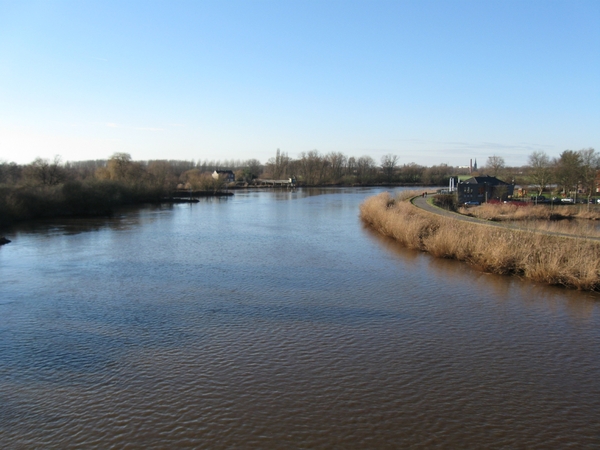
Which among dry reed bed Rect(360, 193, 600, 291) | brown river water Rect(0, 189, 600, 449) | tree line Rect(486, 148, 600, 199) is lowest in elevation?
brown river water Rect(0, 189, 600, 449)

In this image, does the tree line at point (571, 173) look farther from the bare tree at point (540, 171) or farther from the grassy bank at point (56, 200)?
the grassy bank at point (56, 200)

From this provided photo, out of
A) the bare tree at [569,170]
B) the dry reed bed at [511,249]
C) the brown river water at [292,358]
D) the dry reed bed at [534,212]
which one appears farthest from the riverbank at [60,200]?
the bare tree at [569,170]

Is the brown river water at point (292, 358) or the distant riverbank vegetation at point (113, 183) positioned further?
the distant riverbank vegetation at point (113, 183)

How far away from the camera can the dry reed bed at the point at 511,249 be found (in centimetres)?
1380

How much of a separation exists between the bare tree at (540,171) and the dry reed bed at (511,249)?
31.8 metres

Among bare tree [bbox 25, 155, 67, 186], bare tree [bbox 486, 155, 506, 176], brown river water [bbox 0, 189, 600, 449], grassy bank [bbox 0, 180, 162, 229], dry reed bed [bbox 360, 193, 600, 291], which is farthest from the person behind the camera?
A: bare tree [bbox 486, 155, 506, 176]

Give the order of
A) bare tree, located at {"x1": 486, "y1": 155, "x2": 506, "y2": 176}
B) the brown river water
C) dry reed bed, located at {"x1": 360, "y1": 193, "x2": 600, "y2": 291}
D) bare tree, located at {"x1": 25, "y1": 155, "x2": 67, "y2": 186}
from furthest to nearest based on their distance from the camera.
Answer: bare tree, located at {"x1": 486, "y1": 155, "x2": 506, "y2": 176} < bare tree, located at {"x1": 25, "y1": 155, "x2": 67, "y2": 186} < dry reed bed, located at {"x1": 360, "y1": 193, "x2": 600, "y2": 291} < the brown river water

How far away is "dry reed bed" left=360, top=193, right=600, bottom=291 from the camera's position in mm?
13797

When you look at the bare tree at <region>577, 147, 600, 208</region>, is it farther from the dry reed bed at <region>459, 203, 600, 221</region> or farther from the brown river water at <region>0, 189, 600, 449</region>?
the brown river water at <region>0, 189, 600, 449</region>

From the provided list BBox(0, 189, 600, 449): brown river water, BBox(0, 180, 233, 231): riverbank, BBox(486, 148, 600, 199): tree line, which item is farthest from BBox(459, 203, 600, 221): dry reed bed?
BBox(0, 180, 233, 231): riverbank

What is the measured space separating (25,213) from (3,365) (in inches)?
1062

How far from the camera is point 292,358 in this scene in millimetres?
8883

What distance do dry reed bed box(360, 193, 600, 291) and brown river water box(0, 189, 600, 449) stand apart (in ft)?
1.71

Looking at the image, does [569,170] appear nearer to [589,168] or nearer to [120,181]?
[589,168]
